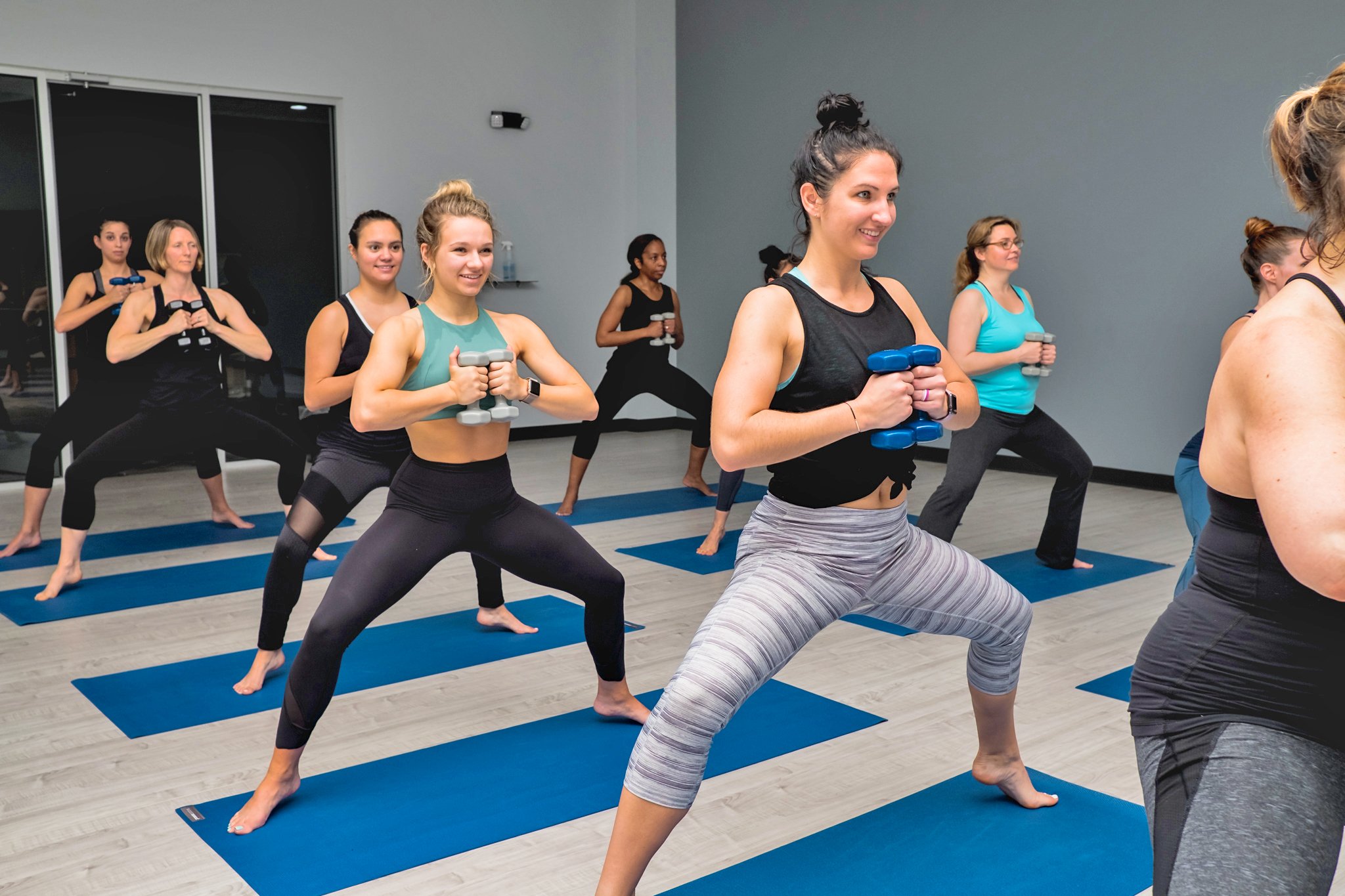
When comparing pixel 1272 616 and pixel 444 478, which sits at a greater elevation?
pixel 1272 616

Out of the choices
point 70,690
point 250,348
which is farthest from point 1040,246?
point 70,690

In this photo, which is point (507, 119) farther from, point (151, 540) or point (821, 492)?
point (821, 492)

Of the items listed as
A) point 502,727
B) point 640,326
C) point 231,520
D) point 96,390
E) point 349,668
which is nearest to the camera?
point 502,727

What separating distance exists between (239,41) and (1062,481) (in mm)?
5385

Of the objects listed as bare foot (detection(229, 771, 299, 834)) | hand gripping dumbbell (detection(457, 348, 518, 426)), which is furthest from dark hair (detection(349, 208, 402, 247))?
bare foot (detection(229, 771, 299, 834))

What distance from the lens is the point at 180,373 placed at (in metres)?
4.16

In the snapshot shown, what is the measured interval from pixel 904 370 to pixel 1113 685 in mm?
1807

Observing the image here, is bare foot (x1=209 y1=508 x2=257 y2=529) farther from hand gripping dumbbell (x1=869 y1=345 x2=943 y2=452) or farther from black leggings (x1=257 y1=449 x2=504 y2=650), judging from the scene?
hand gripping dumbbell (x1=869 y1=345 x2=943 y2=452)

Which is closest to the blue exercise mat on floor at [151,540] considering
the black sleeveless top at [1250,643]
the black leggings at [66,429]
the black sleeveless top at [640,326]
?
the black leggings at [66,429]

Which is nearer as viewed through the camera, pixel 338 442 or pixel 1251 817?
pixel 1251 817

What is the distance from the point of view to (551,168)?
26.3 ft

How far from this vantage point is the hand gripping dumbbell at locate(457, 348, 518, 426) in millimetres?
2230

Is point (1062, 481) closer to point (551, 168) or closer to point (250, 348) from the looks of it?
point (250, 348)

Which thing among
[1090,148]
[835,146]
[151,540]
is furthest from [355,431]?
[1090,148]
